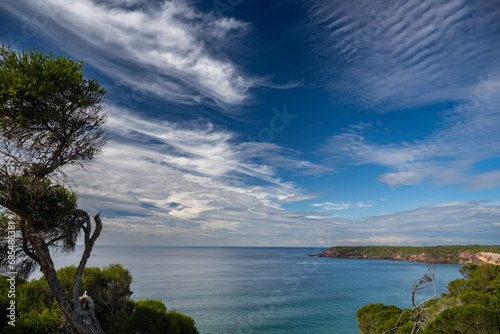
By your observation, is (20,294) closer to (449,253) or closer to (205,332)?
(205,332)

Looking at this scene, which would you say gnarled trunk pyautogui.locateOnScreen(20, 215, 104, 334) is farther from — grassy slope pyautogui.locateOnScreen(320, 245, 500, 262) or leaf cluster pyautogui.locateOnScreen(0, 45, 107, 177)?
grassy slope pyautogui.locateOnScreen(320, 245, 500, 262)

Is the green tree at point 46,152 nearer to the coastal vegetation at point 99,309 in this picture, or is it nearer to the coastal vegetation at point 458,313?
the coastal vegetation at point 99,309

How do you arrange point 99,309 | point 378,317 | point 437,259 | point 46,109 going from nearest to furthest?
point 46,109, point 99,309, point 378,317, point 437,259

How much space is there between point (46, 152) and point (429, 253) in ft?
469

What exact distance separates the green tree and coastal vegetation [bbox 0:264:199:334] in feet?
4.99

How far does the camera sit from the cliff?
9494cm

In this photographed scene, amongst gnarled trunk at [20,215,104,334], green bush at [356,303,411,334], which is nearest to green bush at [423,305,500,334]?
green bush at [356,303,411,334]

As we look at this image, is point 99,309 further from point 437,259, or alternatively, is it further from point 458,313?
point 437,259

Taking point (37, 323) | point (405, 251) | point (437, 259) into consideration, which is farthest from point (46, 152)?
point (405, 251)

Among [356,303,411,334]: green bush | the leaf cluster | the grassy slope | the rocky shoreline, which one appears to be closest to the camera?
the leaf cluster

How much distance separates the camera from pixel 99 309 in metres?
14.7

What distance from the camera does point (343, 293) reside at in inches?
2175

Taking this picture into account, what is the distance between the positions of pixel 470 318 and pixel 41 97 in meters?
19.0

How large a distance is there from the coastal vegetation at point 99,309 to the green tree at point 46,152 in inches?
59.8
